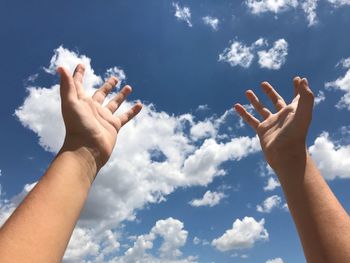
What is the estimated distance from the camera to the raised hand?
17.1ft

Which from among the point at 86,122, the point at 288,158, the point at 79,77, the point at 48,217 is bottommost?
the point at 48,217

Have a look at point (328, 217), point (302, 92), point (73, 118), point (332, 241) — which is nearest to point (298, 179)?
point (328, 217)

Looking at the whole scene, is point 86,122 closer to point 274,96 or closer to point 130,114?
point 130,114

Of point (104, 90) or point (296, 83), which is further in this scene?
point (296, 83)

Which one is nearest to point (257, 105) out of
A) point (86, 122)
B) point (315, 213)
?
point (315, 213)

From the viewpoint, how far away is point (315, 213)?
15.2ft

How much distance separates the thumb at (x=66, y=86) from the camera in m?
5.56

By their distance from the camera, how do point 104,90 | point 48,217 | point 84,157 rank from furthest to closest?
point 104,90
point 84,157
point 48,217

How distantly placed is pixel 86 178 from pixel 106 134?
3.97 feet

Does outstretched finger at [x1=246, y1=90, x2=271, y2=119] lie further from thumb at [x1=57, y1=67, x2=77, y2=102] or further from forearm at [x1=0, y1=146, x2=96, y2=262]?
forearm at [x1=0, y1=146, x2=96, y2=262]

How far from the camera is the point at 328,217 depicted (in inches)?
177

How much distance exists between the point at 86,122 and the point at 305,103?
11.5 feet

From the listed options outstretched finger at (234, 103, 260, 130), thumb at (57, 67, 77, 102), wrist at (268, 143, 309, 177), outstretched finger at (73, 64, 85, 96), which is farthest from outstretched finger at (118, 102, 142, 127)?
wrist at (268, 143, 309, 177)

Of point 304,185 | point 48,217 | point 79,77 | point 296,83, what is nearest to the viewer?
point 48,217
